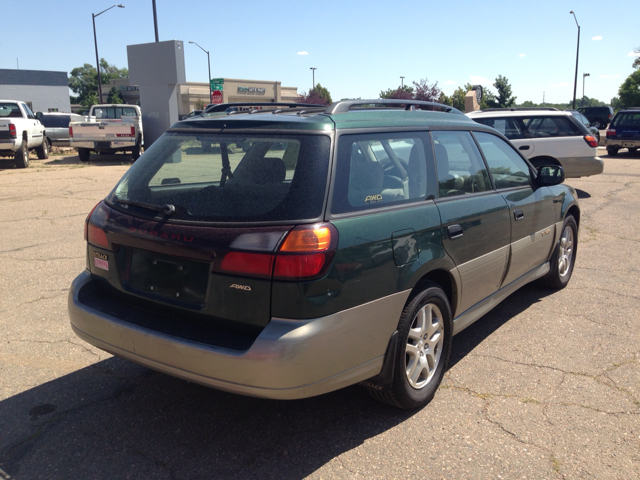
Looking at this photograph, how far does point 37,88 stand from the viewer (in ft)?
226

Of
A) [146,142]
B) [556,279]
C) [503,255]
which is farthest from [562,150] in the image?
[146,142]

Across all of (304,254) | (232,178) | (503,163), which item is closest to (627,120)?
(503,163)

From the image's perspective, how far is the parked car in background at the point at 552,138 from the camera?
11688 mm

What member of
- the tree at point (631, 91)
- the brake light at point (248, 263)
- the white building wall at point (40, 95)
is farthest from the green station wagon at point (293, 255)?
the white building wall at point (40, 95)

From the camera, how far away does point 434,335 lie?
11.3ft

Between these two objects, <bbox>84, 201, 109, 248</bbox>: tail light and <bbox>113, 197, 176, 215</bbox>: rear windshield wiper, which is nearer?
<bbox>113, 197, 176, 215</bbox>: rear windshield wiper

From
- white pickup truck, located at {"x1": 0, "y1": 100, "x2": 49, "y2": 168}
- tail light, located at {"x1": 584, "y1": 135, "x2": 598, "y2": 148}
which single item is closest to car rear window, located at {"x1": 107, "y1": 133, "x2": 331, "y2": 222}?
tail light, located at {"x1": 584, "y1": 135, "x2": 598, "y2": 148}

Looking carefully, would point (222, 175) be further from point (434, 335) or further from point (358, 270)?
point (434, 335)

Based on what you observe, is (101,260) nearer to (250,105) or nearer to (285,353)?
(285,353)

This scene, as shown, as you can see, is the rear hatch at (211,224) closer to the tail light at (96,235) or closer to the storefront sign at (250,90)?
the tail light at (96,235)

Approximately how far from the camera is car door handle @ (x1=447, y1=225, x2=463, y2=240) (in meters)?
3.44

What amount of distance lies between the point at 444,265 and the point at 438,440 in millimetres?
998

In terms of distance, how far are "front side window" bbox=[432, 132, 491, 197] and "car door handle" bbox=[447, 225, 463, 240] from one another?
22 cm

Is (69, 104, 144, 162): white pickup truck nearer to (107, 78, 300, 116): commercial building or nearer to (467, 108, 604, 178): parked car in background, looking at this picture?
(467, 108, 604, 178): parked car in background
